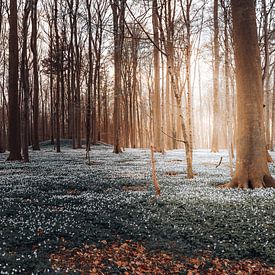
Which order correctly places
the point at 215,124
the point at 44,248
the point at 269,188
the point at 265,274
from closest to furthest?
the point at 265,274 → the point at 44,248 → the point at 269,188 → the point at 215,124

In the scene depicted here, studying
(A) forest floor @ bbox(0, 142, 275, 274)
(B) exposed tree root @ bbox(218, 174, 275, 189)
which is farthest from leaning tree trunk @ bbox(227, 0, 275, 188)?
(A) forest floor @ bbox(0, 142, 275, 274)

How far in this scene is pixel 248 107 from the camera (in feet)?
30.9

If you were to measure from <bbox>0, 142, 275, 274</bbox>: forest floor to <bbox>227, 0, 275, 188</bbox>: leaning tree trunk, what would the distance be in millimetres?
860

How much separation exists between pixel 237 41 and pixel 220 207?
19.0ft

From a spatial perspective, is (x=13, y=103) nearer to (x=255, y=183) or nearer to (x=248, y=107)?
(x=248, y=107)

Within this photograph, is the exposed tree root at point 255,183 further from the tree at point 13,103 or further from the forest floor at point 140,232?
the tree at point 13,103

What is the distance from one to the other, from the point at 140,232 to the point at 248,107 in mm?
5816

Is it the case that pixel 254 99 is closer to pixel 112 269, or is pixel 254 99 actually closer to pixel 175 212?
pixel 175 212

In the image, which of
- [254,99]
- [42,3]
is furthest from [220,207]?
[42,3]

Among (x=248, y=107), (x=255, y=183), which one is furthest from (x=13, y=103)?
(x=255, y=183)

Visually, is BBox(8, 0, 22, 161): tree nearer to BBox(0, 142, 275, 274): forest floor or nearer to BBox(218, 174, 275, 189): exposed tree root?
BBox(0, 142, 275, 274): forest floor

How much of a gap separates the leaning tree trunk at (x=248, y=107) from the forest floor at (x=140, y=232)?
2.82 feet

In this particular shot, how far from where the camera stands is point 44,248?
5.18 metres

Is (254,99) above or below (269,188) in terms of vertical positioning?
above
